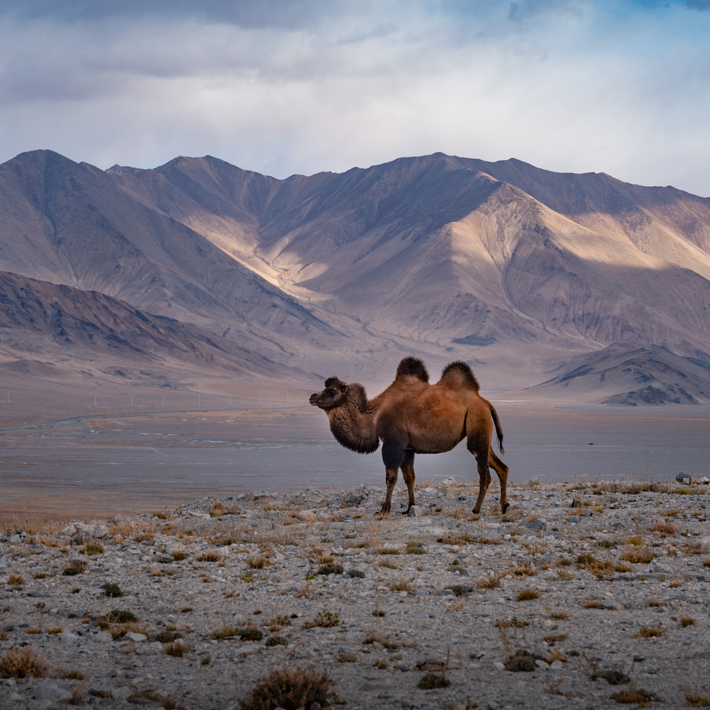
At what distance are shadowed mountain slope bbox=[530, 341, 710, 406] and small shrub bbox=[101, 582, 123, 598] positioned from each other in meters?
110

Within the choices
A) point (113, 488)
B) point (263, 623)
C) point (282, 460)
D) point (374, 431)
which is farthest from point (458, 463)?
point (263, 623)

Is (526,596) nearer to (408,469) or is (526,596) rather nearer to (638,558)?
(638,558)

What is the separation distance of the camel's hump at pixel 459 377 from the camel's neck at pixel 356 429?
57.1 inches

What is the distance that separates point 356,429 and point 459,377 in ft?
6.61

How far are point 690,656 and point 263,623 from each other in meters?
3.67

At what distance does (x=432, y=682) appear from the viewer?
19.5 feet

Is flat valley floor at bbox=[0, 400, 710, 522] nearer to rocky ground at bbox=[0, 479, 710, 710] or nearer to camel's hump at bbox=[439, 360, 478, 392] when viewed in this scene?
camel's hump at bbox=[439, 360, 478, 392]

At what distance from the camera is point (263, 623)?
24.5ft

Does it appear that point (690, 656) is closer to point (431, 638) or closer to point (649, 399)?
point (431, 638)

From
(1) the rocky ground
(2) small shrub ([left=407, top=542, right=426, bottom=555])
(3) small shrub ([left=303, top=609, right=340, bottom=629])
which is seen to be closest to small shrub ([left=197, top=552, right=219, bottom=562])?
(1) the rocky ground

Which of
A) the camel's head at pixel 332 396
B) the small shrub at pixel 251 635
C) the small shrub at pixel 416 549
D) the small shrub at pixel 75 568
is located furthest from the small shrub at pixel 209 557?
the camel's head at pixel 332 396

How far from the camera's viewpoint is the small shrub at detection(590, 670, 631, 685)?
5.89 meters

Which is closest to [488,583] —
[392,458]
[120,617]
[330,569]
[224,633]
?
[330,569]

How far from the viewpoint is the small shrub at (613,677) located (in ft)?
19.3
